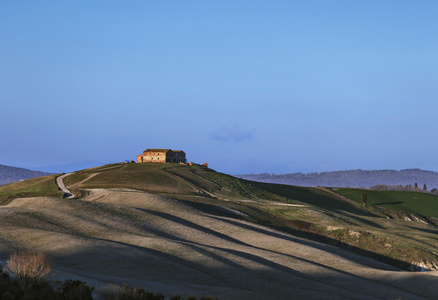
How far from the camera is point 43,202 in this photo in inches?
2825

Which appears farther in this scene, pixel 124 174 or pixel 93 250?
pixel 124 174

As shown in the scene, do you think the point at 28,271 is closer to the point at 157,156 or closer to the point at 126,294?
the point at 126,294

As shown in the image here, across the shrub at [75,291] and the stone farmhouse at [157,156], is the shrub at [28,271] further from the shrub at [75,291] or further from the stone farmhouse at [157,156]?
the stone farmhouse at [157,156]

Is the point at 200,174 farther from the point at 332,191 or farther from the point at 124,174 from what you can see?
the point at 332,191

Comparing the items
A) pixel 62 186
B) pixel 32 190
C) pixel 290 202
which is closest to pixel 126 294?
pixel 32 190

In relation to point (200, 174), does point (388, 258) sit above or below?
below

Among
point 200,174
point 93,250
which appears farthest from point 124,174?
point 93,250

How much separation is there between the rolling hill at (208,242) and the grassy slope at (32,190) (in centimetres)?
46

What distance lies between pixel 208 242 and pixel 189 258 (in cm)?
1339

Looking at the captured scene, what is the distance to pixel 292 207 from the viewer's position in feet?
330

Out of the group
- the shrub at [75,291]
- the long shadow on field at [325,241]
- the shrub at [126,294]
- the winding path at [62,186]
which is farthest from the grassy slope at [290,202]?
the shrub at [75,291]

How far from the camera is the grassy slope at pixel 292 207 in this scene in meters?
74.8

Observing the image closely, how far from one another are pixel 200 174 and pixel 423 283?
9313 centimetres

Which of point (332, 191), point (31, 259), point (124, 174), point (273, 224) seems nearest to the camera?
point (31, 259)
